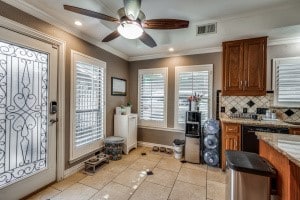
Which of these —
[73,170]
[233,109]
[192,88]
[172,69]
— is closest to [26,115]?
[73,170]

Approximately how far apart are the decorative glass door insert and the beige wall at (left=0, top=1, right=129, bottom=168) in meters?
0.35

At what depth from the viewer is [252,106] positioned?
127 inches

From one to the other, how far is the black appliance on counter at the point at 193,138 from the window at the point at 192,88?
342mm

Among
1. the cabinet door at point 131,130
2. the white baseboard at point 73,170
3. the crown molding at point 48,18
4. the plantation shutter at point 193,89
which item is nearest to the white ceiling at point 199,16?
the crown molding at point 48,18

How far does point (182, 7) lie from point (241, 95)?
2.02 m

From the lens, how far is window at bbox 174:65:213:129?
11.8 ft

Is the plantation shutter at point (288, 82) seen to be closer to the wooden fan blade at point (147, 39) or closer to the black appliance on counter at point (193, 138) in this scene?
the black appliance on counter at point (193, 138)

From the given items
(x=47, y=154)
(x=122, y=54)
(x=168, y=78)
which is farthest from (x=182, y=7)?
(x=47, y=154)

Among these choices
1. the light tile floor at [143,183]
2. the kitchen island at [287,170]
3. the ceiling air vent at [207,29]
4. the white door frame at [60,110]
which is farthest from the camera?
the ceiling air vent at [207,29]

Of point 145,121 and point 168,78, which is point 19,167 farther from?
point 168,78

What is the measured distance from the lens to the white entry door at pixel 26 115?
1.84 meters

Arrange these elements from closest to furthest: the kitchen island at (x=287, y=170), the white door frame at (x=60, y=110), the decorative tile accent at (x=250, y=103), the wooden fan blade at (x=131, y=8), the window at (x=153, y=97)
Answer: the kitchen island at (x=287, y=170), the wooden fan blade at (x=131, y=8), the white door frame at (x=60, y=110), the decorative tile accent at (x=250, y=103), the window at (x=153, y=97)

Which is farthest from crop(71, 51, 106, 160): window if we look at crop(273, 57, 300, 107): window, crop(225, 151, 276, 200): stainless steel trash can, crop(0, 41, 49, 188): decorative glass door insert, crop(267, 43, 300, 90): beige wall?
crop(273, 57, 300, 107): window

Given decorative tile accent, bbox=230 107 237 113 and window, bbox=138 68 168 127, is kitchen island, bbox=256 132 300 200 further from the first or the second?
window, bbox=138 68 168 127
